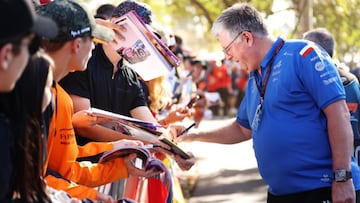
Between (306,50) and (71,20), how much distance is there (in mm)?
1530

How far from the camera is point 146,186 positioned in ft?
15.8

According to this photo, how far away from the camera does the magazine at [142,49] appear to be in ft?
15.5

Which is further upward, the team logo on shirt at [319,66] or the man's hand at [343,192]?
the team logo on shirt at [319,66]

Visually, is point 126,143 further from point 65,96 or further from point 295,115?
point 295,115

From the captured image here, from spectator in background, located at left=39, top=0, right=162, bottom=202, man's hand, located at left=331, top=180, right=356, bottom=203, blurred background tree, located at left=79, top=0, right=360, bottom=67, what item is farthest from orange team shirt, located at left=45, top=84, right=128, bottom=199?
blurred background tree, located at left=79, top=0, right=360, bottom=67

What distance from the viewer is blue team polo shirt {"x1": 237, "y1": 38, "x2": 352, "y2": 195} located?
14.2 ft

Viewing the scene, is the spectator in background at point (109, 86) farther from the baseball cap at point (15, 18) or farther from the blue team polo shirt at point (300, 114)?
the baseball cap at point (15, 18)

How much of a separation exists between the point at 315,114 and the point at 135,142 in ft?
3.44

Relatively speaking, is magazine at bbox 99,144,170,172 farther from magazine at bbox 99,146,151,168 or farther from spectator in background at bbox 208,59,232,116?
spectator in background at bbox 208,59,232,116

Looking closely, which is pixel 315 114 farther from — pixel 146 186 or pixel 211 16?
pixel 211 16

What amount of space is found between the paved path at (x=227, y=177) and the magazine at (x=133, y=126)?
3.89m

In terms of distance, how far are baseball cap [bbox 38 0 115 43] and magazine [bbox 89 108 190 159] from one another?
28.9 inches

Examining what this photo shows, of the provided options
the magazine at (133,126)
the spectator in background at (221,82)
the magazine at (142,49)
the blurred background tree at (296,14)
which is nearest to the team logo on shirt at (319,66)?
the magazine at (133,126)

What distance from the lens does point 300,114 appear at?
173 inches
